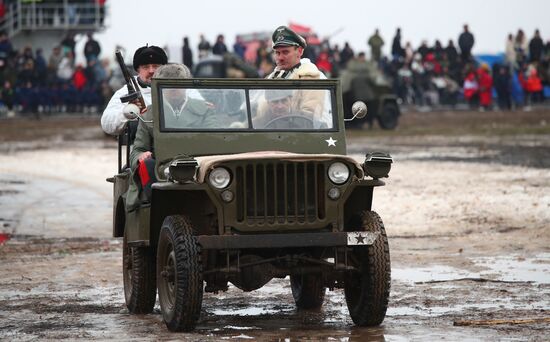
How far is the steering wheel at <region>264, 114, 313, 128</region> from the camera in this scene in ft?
32.5

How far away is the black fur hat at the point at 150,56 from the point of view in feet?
35.5

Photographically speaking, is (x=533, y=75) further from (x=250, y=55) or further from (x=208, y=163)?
(x=208, y=163)

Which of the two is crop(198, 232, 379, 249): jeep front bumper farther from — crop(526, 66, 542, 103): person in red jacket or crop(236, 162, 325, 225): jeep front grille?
crop(526, 66, 542, 103): person in red jacket

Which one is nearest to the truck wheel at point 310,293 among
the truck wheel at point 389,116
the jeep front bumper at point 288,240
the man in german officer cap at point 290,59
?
the jeep front bumper at point 288,240

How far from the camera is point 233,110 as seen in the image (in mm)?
9930

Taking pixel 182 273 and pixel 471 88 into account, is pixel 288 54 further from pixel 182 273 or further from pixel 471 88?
pixel 471 88

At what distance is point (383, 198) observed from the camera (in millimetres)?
18484

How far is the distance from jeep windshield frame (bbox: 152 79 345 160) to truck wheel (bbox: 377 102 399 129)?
1079 inches

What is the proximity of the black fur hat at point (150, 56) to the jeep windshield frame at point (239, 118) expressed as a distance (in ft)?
3.16

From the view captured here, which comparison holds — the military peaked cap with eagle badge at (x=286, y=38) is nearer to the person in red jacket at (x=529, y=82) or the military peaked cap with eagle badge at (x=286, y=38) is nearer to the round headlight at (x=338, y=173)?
the round headlight at (x=338, y=173)

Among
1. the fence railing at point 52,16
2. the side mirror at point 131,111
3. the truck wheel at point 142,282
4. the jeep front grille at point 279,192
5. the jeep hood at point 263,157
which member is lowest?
the truck wheel at point 142,282

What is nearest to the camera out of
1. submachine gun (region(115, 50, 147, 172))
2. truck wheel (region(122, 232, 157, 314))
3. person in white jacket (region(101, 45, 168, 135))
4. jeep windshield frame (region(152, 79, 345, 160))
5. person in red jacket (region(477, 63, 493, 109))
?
jeep windshield frame (region(152, 79, 345, 160))

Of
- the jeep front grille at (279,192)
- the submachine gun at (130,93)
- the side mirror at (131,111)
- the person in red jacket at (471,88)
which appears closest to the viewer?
the jeep front grille at (279,192)

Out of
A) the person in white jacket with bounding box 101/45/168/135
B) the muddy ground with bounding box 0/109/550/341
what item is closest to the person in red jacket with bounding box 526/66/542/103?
the muddy ground with bounding box 0/109/550/341
